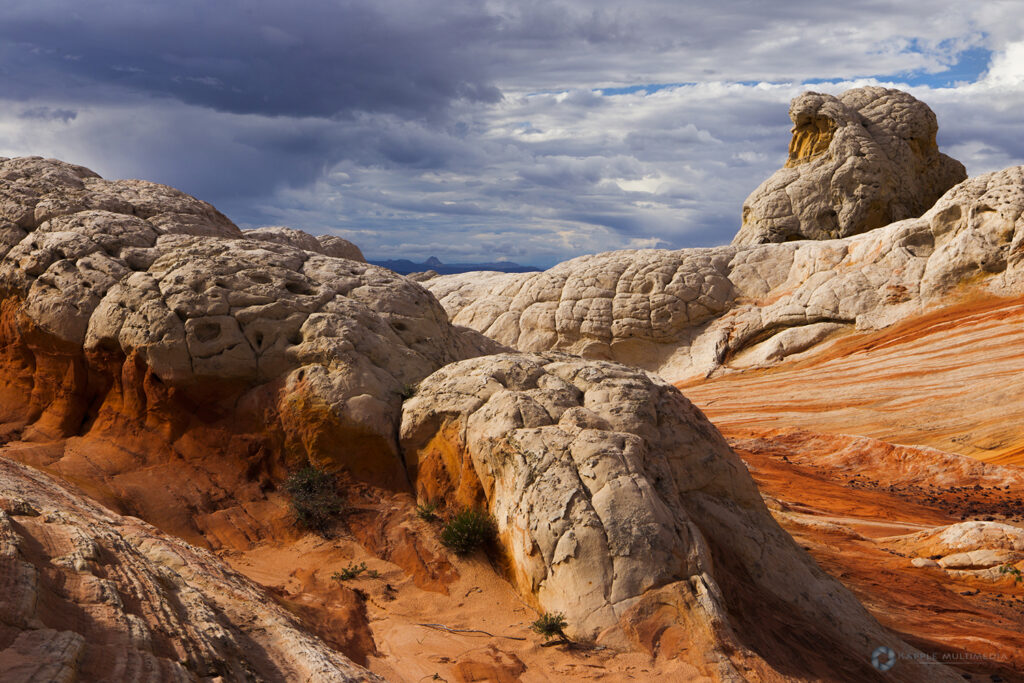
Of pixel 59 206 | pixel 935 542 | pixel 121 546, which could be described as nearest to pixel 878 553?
pixel 935 542

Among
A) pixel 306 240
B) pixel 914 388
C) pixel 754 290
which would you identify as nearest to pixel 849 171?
pixel 754 290

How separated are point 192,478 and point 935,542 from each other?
951 cm

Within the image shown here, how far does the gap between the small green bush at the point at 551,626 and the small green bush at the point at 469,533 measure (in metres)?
1.17

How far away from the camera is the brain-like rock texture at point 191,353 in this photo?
8.54 meters

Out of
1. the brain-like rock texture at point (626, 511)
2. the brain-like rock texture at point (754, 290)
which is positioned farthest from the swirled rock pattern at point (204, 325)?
the brain-like rock texture at point (754, 290)

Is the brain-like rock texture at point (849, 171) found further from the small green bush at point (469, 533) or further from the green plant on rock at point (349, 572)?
the green plant on rock at point (349, 572)

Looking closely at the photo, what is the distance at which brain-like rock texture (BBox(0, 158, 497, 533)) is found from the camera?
854 cm

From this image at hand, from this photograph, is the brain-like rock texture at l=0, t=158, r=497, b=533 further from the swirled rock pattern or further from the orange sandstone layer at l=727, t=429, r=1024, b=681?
the orange sandstone layer at l=727, t=429, r=1024, b=681

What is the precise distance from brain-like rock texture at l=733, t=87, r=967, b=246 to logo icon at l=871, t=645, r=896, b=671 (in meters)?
23.4

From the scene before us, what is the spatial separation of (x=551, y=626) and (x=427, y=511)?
2.06 meters

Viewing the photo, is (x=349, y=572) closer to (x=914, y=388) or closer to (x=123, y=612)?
(x=123, y=612)

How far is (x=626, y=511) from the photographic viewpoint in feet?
22.0

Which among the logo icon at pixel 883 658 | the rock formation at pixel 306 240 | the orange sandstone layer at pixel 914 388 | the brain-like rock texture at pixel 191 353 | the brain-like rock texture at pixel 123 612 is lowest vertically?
the logo icon at pixel 883 658

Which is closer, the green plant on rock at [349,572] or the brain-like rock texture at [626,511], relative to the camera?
the brain-like rock texture at [626,511]
